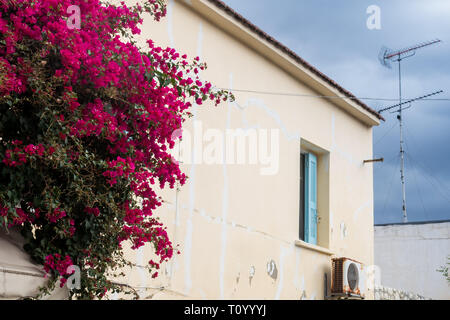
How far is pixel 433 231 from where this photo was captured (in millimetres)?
19594

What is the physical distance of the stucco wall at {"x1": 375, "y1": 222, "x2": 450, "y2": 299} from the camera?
19203 millimetres

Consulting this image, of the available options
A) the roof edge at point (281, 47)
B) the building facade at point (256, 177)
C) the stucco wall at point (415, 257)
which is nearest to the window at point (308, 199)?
the building facade at point (256, 177)

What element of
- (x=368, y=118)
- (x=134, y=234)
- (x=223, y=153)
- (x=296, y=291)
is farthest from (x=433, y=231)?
(x=134, y=234)

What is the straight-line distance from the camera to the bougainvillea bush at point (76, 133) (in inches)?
177

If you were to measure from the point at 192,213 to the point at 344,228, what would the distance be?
13.5 feet

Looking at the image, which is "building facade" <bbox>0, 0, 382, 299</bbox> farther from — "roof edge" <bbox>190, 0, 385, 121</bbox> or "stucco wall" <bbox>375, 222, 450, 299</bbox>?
"stucco wall" <bbox>375, 222, 450, 299</bbox>

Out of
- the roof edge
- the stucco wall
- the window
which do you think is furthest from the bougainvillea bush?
the stucco wall

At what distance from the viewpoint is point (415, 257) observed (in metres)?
19.7

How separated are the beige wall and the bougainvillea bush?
2239 mm

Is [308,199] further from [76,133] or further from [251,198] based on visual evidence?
[76,133]

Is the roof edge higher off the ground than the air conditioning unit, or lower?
higher

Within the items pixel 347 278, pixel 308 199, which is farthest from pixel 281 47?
pixel 347 278

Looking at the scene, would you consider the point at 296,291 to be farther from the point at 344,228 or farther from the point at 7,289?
the point at 7,289

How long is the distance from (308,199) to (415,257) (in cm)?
1006
